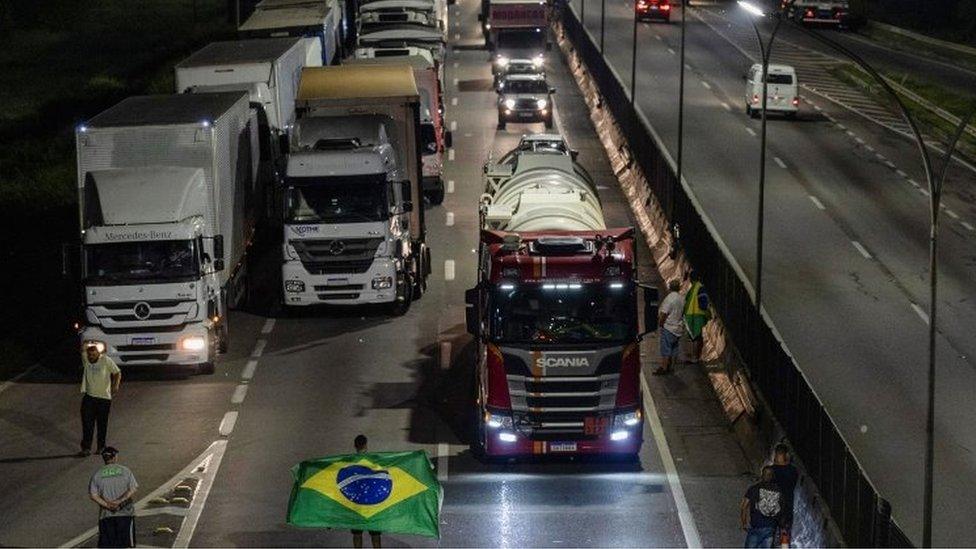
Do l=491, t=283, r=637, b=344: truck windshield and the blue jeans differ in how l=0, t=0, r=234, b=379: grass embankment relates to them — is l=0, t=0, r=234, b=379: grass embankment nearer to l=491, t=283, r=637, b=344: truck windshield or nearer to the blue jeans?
l=491, t=283, r=637, b=344: truck windshield

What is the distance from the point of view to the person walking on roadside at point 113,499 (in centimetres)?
1984

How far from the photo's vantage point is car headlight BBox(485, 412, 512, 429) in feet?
81.1

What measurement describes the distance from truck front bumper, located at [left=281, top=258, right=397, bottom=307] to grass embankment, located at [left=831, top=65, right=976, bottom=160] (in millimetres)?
26250

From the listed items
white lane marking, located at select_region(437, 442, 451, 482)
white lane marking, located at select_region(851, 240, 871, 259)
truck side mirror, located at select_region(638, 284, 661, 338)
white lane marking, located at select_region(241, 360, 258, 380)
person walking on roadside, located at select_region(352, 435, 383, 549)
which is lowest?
white lane marking, located at select_region(241, 360, 258, 380)

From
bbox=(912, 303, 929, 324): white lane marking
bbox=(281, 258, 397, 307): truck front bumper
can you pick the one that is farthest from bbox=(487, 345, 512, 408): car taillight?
bbox=(912, 303, 929, 324): white lane marking

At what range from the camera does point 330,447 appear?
26.4 m

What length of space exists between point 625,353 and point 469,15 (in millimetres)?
79700

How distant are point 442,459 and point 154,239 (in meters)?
7.55

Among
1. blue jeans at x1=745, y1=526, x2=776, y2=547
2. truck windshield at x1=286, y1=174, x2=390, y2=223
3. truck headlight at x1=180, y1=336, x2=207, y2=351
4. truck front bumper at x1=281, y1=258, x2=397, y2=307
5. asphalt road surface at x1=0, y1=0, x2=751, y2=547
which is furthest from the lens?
truck front bumper at x1=281, y1=258, x2=397, y2=307

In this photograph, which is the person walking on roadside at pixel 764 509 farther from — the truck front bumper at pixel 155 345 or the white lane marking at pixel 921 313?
the white lane marking at pixel 921 313

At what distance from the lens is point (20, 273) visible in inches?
1665

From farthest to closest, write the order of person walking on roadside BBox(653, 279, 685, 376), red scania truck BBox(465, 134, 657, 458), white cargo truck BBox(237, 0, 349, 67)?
white cargo truck BBox(237, 0, 349, 67) < person walking on roadside BBox(653, 279, 685, 376) < red scania truck BBox(465, 134, 657, 458)

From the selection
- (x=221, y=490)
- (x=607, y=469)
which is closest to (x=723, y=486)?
(x=607, y=469)

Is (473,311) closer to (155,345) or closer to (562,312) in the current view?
(562,312)
